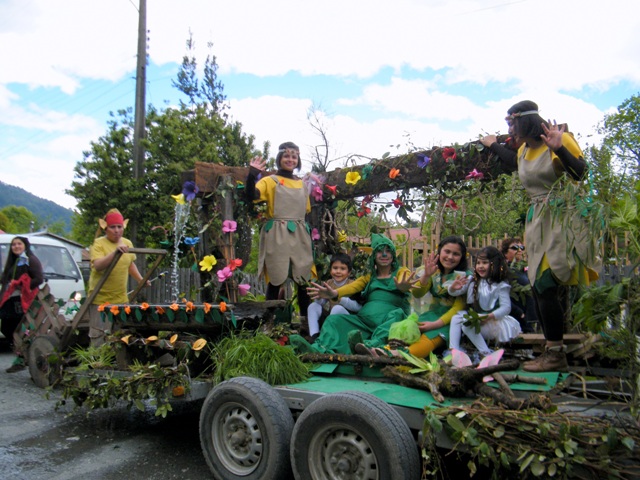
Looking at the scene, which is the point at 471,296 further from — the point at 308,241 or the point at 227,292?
the point at 227,292

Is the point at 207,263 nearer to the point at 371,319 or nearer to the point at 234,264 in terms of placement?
the point at 234,264

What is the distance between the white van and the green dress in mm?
6853

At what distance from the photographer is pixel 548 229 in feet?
11.5

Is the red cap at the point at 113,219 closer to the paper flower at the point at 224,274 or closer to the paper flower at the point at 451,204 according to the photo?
the paper flower at the point at 224,274

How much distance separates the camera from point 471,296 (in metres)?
4.05

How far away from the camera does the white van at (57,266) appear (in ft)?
31.7

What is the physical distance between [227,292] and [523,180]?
2.81 m

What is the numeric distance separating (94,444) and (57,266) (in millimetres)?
6580

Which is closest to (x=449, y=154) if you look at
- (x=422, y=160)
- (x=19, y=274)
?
(x=422, y=160)

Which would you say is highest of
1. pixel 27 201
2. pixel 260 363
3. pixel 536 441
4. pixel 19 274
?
pixel 27 201

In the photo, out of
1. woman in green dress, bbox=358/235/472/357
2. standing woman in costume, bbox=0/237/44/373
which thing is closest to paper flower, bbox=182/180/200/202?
woman in green dress, bbox=358/235/472/357

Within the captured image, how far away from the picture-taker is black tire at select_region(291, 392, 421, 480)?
265cm

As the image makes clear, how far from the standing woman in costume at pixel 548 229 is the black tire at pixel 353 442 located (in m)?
1.20

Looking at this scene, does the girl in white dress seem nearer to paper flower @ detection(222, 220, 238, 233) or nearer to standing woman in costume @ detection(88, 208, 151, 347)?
paper flower @ detection(222, 220, 238, 233)
